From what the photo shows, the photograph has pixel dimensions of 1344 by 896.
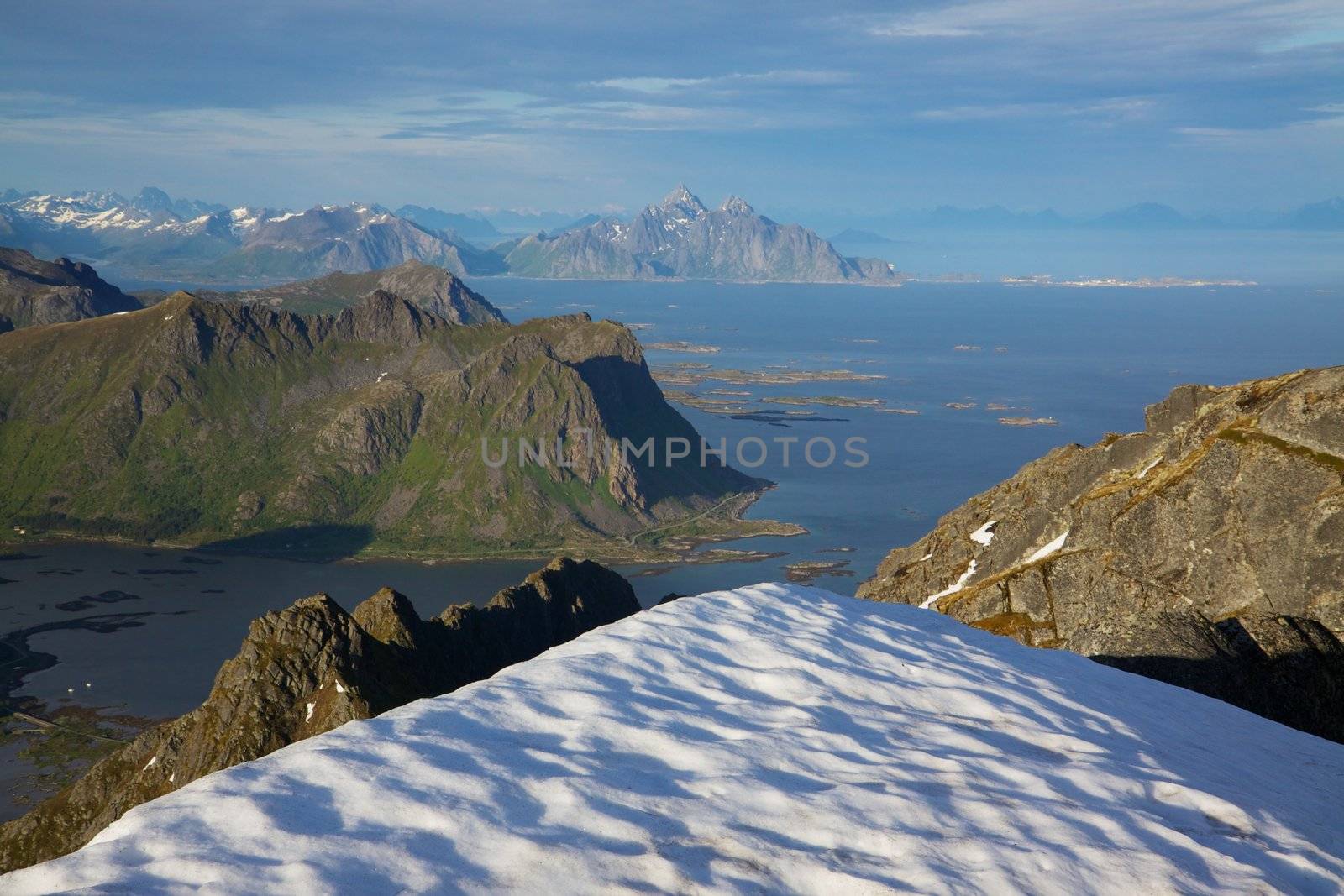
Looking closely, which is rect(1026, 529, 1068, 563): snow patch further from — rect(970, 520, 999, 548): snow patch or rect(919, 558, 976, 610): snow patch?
rect(970, 520, 999, 548): snow patch

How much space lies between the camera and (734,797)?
599 inches

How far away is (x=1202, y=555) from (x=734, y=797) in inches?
1852

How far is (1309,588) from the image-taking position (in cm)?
4962

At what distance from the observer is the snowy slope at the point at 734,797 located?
42.2 feet

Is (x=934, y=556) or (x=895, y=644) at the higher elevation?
(x=895, y=644)

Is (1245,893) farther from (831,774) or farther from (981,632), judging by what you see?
(981,632)

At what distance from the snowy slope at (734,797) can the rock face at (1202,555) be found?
17.6m

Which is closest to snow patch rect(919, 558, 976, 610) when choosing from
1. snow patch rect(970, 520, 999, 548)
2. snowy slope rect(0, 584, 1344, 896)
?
snow patch rect(970, 520, 999, 548)

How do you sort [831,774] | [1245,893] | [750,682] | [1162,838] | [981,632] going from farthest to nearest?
[981,632] → [750,682] → [831,774] → [1162,838] → [1245,893]

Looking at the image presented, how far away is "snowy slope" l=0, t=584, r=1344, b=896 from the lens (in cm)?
1287

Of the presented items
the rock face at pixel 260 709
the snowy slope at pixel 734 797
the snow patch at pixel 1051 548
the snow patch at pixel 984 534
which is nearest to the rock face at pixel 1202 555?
the snow patch at pixel 1051 548

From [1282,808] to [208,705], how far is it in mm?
70764

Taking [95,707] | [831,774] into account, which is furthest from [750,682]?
[95,707]

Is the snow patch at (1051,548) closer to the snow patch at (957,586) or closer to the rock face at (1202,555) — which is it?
the rock face at (1202,555)
